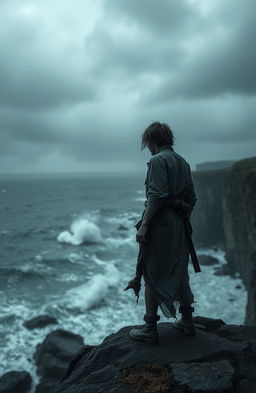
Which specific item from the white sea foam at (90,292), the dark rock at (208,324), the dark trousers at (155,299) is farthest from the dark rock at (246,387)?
the white sea foam at (90,292)

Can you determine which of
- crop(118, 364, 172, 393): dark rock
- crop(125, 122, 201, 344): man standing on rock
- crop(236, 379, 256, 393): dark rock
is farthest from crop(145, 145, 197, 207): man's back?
crop(236, 379, 256, 393): dark rock

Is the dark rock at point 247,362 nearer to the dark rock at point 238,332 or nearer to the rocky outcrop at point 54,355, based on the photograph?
the dark rock at point 238,332

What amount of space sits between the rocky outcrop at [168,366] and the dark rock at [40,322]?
685 inches

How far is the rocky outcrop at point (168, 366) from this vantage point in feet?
16.6

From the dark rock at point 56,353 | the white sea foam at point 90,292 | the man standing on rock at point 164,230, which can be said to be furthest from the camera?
the white sea foam at point 90,292

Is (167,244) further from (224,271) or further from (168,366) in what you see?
(224,271)

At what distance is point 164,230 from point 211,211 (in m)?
49.6

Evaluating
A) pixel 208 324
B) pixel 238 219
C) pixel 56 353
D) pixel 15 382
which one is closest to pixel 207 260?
pixel 238 219

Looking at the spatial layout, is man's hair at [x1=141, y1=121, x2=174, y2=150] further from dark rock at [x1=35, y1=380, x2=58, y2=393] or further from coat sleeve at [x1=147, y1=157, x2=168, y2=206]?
dark rock at [x1=35, y1=380, x2=58, y2=393]

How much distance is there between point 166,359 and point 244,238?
3072 centimetres

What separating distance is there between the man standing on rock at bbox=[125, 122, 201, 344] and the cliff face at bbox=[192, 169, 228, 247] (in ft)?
157

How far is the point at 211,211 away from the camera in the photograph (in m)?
54.0

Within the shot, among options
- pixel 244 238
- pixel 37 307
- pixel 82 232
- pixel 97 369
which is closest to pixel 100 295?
pixel 37 307

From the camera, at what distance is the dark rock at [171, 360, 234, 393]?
4926 millimetres
